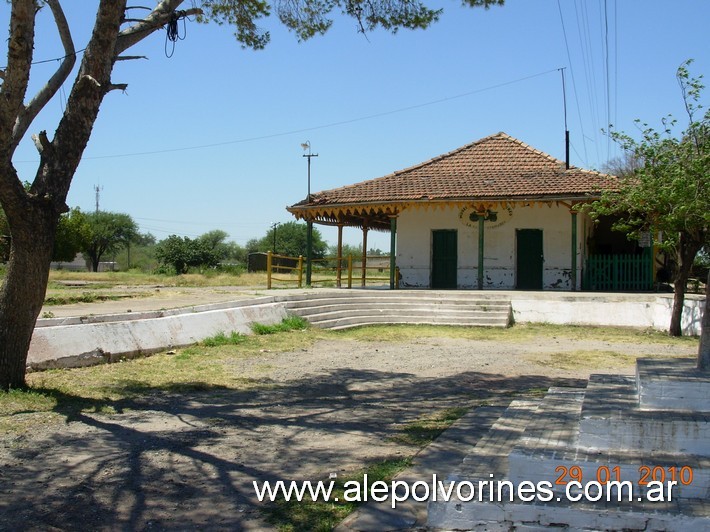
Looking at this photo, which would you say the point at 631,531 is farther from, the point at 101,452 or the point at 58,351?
the point at 58,351

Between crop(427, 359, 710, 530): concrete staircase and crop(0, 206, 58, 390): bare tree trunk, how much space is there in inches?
196

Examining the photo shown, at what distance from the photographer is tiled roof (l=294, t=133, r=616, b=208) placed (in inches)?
775

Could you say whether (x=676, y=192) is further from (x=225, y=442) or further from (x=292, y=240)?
(x=292, y=240)

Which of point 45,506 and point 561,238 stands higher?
point 561,238

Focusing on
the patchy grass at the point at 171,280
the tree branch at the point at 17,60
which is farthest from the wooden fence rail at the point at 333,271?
the tree branch at the point at 17,60

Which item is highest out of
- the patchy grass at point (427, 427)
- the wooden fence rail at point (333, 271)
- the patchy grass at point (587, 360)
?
the wooden fence rail at point (333, 271)

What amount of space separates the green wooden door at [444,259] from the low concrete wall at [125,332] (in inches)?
366

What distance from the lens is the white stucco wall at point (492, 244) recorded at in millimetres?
20891

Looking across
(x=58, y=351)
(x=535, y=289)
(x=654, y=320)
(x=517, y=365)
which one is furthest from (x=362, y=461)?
(x=535, y=289)

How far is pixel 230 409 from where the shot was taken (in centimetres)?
737

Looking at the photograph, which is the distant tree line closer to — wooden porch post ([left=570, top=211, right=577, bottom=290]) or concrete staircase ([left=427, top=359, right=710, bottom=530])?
wooden porch post ([left=570, top=211, right=577, bottom=290])

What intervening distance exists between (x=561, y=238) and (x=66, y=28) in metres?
15.9

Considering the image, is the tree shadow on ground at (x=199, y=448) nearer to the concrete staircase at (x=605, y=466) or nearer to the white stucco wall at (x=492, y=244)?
the concrete staircase at (x=605, y=466)

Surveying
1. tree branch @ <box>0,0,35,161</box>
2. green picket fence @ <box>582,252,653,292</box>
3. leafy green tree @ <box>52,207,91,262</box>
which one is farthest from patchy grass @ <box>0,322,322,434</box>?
leafy green tree @ <box>52,207,91,262</box>
